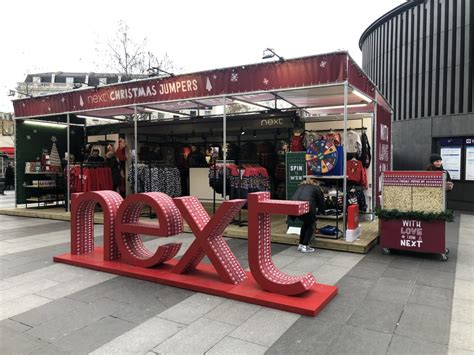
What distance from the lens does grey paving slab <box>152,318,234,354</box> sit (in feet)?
10.7

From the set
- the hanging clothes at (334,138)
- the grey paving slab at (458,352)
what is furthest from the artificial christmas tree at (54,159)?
the grey paving slab at (458,352)

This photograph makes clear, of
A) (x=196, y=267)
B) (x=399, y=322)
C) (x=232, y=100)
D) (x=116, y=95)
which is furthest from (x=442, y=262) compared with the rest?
(x=116, y=95)

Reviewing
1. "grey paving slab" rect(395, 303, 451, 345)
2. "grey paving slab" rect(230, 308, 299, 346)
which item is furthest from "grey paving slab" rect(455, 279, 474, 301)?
"grey paving slab" rect(230, 308, 299, 346)

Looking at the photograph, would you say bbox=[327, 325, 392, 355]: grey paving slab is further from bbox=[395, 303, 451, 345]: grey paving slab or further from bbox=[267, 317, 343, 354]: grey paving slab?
bbox=[395, 303, 451, 345]: grey paving slab

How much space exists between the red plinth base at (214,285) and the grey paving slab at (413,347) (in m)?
0.84

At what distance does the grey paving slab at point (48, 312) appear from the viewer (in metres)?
3.88

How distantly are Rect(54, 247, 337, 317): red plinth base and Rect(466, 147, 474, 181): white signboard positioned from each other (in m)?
10.2

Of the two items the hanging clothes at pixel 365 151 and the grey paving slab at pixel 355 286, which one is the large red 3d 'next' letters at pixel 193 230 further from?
the hanging clothes at pixel 365 151

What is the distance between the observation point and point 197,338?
346cm

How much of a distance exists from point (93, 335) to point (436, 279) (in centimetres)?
427

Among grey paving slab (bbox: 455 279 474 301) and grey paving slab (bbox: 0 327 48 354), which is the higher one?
grey paving slab (bbox: 455 279 474 301)

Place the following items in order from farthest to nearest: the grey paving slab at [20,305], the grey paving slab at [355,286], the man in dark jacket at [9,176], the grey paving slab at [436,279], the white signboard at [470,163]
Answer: the man in dark jacket at [9,176]
the white signboard at [470,163]
the grey paving slab at [436,279]
the grey paving slab at [355,286]
the grey paving slab at [20,305]

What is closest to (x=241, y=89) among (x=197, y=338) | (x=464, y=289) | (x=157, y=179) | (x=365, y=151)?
(x=365, y=151)

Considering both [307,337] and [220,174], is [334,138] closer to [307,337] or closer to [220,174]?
[220,174]
